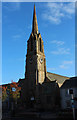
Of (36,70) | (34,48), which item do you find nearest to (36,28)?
(34,48)

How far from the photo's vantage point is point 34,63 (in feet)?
187

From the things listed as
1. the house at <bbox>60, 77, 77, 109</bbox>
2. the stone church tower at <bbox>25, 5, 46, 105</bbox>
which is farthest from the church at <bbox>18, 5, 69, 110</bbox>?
the house at <bbox>60, 77, 77, 109</bbox>

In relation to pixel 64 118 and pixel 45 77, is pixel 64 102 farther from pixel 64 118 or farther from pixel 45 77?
pixel 64 118

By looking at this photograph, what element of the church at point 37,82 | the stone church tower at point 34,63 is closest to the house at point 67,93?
the church at point 37,82

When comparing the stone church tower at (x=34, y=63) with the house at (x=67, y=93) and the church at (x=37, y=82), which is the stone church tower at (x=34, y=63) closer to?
the church at (x=37, y=82)

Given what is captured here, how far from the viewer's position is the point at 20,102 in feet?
184

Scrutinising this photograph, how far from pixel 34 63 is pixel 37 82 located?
7.84 meters

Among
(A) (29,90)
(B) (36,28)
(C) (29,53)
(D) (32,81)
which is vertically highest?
(B) (36,28)

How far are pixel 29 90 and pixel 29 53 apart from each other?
15.3 meters

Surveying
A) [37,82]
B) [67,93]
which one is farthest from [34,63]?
[67,93]

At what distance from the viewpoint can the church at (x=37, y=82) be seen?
163 feet

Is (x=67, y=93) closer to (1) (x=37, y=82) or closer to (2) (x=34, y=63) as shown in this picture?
(1) (x=37, y=82)

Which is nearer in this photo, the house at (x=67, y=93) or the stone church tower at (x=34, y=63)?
the house at (x=67, y=93)

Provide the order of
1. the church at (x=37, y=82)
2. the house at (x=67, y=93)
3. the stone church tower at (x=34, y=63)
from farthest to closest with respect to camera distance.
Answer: the stone church tower at (x=34, y=63)
the church at (x=37, y=82)
the house at (x=67, y=93)
